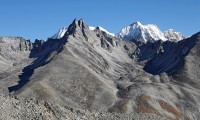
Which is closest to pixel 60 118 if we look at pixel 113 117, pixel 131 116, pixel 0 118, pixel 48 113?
pixel 48 113

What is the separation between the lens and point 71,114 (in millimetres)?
112750

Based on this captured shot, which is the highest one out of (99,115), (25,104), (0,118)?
(99,115)

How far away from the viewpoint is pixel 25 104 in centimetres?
10256

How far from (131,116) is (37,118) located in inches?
1748

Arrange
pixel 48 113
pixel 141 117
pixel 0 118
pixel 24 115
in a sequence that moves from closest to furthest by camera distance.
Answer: pixel 0 118, pixel 24 115, pixel 48 113, pixel 141 117

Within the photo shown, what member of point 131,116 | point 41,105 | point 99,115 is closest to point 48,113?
point 41,105

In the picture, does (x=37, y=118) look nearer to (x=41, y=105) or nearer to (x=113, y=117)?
(x=41, y=105)

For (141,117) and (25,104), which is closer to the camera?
(25,104)

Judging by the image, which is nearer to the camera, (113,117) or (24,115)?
(24,115)

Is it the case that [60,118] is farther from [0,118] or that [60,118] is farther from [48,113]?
[0,118]

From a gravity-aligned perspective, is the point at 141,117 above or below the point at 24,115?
above

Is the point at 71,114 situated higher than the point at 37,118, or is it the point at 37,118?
the point at 71,114

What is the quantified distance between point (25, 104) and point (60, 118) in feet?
27.7

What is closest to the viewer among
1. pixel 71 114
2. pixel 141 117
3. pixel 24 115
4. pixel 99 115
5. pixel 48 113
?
pixel 24 115
